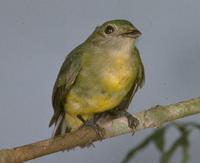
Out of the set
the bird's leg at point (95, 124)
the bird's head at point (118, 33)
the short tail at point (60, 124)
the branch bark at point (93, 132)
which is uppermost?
the bird's head at point (118, 33)

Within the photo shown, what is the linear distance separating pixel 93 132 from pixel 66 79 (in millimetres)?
280

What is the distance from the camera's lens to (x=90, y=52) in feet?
6.70

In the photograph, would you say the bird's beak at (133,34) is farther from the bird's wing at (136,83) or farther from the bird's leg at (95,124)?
the bird's leg at (95,124)

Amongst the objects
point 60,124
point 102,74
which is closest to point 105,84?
point 102,74

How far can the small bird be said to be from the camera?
197 cm

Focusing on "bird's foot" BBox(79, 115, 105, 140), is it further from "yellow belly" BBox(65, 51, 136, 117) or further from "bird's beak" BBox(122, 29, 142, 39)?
"bird's beak" BBox(122, 29, 142, 39)

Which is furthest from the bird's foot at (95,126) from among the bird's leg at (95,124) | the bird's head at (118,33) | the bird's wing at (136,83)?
the bird's head at (118,33)

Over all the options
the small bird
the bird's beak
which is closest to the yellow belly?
the small bird

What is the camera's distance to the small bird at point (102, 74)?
6.45 ft

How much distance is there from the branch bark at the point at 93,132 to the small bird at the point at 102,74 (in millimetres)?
83

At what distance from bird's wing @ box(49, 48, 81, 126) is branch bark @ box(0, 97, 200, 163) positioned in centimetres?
24

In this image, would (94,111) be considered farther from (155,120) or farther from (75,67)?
(155,120)

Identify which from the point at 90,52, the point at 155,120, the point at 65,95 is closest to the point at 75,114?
the point at 65,95

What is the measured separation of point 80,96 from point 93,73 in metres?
0.10
